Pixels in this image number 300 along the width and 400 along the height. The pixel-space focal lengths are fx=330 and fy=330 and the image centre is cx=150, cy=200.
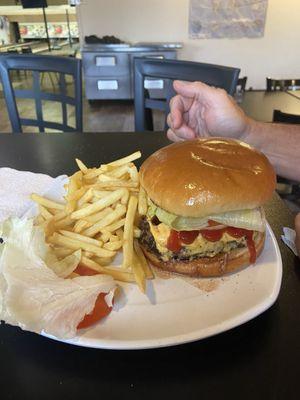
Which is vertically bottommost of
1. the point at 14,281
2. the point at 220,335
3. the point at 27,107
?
the point at 27,107

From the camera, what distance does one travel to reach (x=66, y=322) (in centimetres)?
79

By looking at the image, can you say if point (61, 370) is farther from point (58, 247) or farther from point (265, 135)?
point (265, 135)

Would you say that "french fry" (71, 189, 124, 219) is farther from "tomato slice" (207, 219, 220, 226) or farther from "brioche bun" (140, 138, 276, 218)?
"tomato slice" (207, 219, 220, 226)

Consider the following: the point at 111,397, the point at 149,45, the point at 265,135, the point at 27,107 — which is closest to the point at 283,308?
the point at 111,397

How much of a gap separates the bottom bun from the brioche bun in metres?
0.15

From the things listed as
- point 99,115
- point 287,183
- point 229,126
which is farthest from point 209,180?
point 99,115

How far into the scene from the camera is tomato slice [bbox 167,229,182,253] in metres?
1.10

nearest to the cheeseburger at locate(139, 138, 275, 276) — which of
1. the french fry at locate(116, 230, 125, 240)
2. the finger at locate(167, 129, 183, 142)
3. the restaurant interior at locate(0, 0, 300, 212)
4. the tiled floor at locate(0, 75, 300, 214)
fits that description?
the french fry at locate(116, 230, 125, 240)

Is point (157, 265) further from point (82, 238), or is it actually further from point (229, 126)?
point (229, 126)

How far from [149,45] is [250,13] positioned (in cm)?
204

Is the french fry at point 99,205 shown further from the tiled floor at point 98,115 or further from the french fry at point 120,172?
the tiled floor at point 98,115

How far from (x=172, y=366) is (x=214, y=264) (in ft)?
1.26

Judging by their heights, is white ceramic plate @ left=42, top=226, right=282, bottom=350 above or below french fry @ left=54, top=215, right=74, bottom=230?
below

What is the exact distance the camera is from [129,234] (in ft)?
3.61
